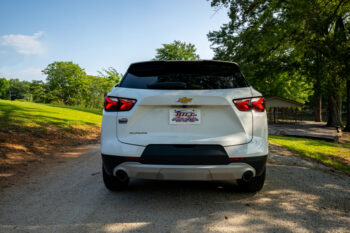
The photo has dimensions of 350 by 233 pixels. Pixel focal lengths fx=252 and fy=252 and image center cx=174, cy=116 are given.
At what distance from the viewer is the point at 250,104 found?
2980 millimetres

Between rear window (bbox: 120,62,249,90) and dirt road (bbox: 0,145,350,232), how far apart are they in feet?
4.81

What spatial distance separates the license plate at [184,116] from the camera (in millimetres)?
2871

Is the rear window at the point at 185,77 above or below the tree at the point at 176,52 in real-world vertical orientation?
below

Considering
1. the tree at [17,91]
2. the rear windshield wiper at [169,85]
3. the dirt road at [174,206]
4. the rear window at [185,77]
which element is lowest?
the dirt road at [174,206]

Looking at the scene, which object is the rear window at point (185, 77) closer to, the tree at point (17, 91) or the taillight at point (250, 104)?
the taillight at point (250, 104)

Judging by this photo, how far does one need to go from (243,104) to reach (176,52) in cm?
4805

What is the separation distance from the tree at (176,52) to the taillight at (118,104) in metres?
46.7

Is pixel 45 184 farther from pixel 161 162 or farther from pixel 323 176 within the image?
pixel 323 176

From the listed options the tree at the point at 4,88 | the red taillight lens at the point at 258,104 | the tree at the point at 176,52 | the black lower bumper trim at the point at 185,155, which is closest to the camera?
the black lower bumper trim at the point at 185,155

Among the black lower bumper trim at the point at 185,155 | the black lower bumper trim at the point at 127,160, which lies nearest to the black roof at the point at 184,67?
the black lower bumper trim at the point at 185,155

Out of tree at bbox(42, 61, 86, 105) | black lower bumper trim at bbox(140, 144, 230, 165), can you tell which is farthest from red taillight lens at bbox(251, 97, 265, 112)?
tree at bbox(42, 61, 86, 105)

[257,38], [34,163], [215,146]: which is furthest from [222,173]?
[257,38]

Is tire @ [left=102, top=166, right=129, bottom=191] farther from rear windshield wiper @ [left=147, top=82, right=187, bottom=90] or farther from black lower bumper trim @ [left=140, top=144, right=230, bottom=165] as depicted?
rear windshield wiper @ [left=147, top=82, right=187, bottom=90]

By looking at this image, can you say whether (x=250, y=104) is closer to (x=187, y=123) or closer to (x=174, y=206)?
(x=187, y=123)
